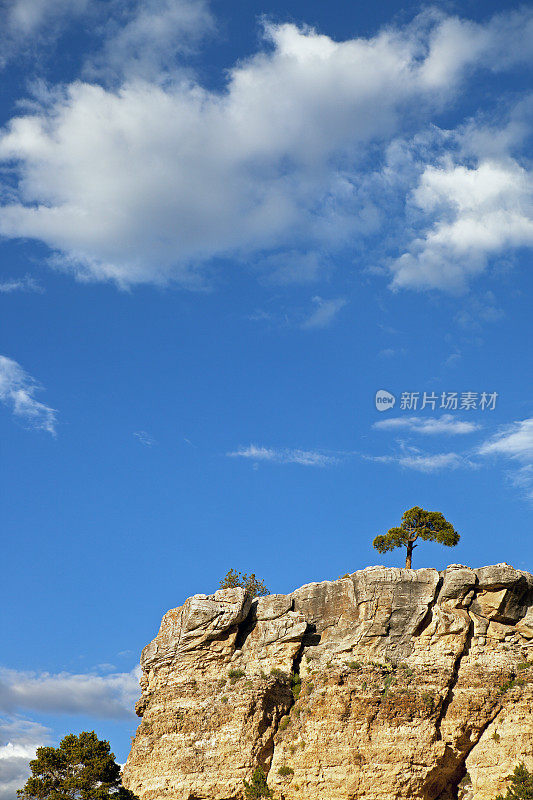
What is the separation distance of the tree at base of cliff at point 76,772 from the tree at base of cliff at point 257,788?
820cm

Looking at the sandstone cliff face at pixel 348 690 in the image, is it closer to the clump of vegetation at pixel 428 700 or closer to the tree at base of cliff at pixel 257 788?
the clump of vegetation at pixel 428 700

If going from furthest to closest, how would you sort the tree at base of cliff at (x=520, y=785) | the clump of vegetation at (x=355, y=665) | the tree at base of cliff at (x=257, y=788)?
the clump of vegetation at (x=355, y=665)
the tree at base of cliff at (x=257, y=788)
the tree at base of cliff at (x=520, y=785)

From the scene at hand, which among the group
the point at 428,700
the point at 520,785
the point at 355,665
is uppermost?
the point at 355,665

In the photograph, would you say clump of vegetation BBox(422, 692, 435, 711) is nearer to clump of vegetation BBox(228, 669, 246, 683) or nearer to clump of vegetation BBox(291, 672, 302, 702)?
clump of vegetation BBox(291, 672, 302, 702)

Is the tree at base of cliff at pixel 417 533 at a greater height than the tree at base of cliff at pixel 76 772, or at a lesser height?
greater

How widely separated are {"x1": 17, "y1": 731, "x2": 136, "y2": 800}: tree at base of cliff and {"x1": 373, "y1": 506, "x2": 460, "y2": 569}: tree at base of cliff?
33.0 meters

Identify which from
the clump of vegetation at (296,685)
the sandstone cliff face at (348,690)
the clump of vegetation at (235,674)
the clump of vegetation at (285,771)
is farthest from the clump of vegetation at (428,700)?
the clump of vegetation at (235,674)

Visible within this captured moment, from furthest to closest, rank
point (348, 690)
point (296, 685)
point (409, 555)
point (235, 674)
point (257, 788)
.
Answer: point (409, 555) → point (235, 674) → point (296, 685) → point (348, 690) → point (257, 788)

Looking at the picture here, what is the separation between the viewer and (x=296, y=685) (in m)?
65.7

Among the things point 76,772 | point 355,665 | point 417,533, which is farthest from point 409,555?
point 76,772

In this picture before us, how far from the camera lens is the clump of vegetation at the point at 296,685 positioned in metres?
65.1

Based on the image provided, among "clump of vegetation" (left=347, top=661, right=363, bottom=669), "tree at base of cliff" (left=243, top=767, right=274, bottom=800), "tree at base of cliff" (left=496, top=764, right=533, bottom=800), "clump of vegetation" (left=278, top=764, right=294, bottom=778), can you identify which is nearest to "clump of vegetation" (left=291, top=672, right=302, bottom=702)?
"clump of vegetation" (left=347, top=661, right=363, bottom=669)

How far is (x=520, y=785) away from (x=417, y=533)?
3104 cm

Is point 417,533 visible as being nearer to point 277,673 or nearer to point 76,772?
point 277,673
